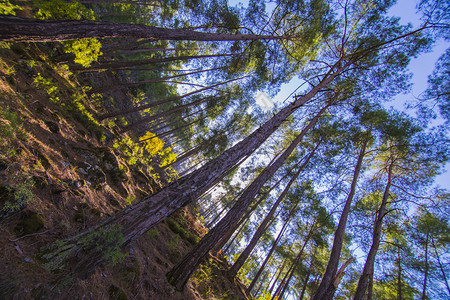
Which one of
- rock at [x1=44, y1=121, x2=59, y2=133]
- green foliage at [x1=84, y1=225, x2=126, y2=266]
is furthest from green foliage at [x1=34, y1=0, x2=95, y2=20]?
green foliage at [x1=84, y1=225, x2=126, y2=266]

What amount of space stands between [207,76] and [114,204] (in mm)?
9556

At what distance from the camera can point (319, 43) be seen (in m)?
8.74

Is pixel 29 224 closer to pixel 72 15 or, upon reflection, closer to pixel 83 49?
pixel 83 49

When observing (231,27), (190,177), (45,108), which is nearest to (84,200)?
(190,177)

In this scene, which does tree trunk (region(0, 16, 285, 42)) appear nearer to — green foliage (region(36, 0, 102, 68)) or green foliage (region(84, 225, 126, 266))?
green foliage (region(36, 0, 102, 68))

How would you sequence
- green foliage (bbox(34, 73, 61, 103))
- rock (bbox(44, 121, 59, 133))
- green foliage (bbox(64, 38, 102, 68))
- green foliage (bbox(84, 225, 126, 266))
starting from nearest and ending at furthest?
1. green foliage (bbox(84, 225, 126, 266))
2. rock (bbox(44, 121, 59, 133))
3. green foliage (bbox(34, 73, 61, 103))
4. green foliage (bbox(64, 38, 102, 68))

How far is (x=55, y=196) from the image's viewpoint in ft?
10.0

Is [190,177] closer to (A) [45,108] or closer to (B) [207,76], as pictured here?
(A) [45,108]

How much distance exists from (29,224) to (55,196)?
0.76 metres

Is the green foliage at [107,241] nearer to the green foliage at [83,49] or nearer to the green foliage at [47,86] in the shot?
the green foliage at [47,86]

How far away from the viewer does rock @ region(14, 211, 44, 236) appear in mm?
2256

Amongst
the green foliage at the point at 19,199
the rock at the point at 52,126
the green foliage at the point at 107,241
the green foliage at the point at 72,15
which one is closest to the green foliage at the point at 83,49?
the green foliage at the point at 72,15

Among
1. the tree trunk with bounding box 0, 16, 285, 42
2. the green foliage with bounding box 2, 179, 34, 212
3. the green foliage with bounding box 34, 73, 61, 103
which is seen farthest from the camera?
the green foliage with bounding box 34, 73, 61, 103

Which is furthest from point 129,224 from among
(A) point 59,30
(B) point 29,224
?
(A) point 59,30
